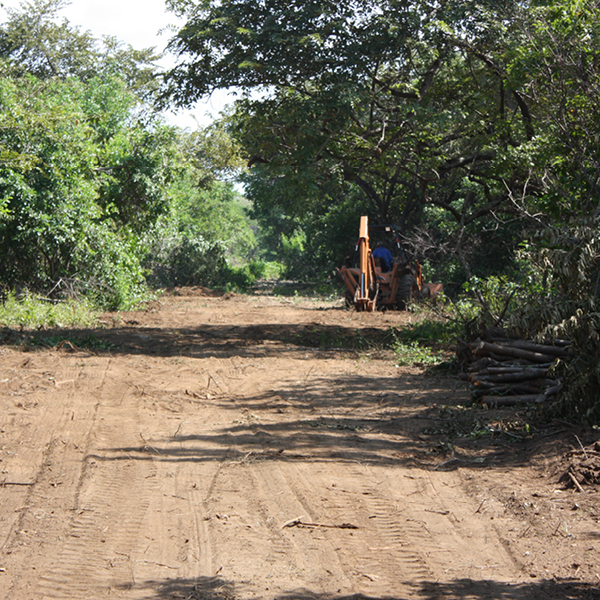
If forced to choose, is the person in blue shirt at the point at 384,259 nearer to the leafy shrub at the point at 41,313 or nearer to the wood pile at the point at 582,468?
the leafy shrub at the point at 41,313

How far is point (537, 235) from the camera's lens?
7.56 m

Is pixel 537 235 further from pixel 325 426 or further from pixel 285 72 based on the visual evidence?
pixel 285 72

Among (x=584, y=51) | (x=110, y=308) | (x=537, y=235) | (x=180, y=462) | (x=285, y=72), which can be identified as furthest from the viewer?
(x=110, y=308)

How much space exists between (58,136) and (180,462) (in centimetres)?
1163

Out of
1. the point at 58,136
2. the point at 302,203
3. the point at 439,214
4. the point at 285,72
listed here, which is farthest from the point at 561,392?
the point at 439,214

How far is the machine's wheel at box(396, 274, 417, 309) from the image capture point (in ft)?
67.4

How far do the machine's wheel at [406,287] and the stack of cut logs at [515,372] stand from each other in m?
11.5

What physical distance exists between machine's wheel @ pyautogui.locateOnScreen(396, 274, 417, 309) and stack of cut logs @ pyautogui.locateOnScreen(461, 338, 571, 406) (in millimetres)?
11519

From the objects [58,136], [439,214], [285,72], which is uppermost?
[285,72]

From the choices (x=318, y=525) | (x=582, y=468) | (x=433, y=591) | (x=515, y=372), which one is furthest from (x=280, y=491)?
(x=515, y=372)

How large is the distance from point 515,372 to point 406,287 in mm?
12079

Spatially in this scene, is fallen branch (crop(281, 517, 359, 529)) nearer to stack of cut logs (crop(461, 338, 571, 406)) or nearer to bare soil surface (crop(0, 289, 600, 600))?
bare soil surface (crop(0, 289, 600, 600))

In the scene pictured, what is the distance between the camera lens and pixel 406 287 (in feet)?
67.4

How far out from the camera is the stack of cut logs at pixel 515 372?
27.2 ft
